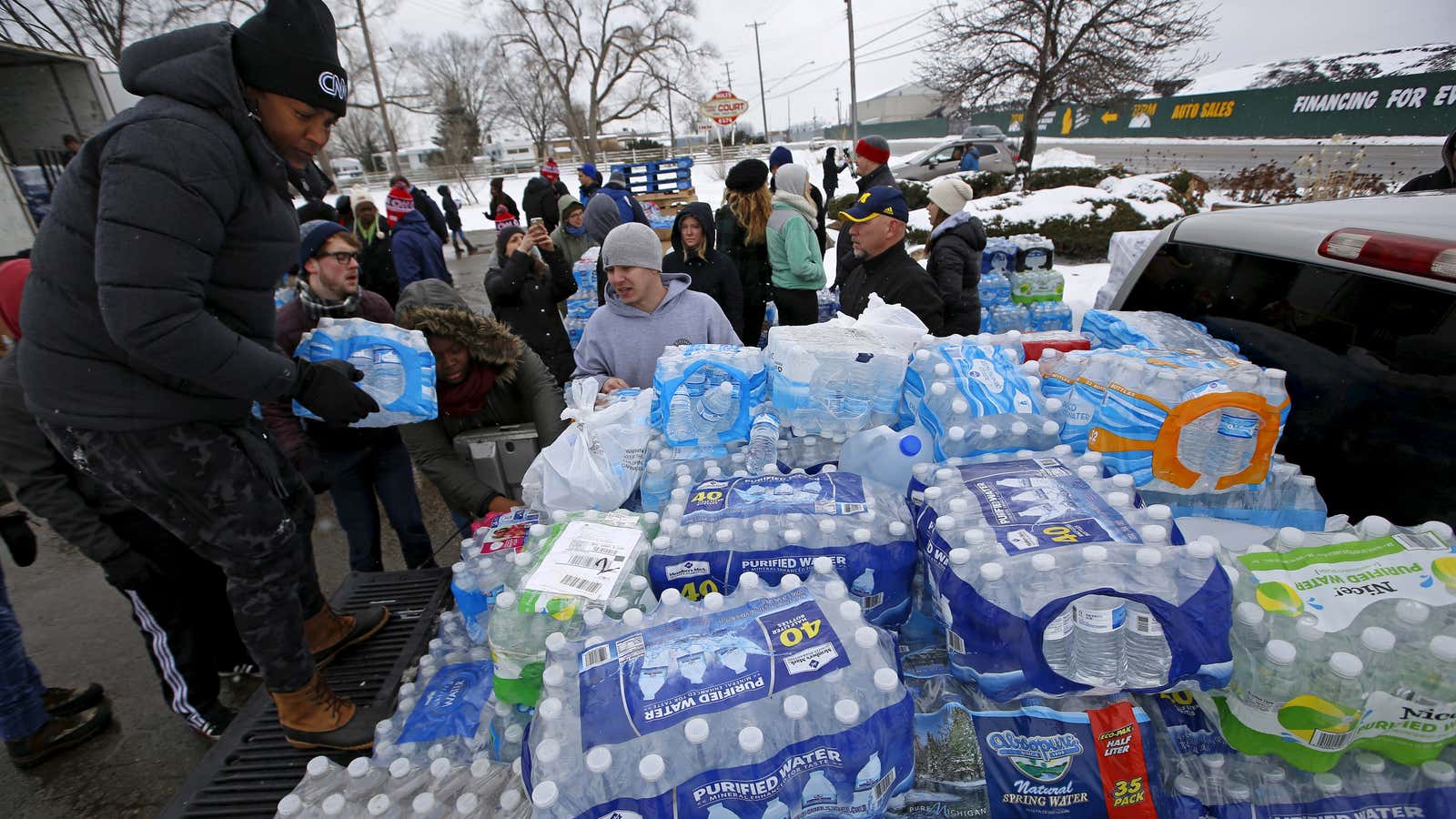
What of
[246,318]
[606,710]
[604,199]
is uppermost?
[604,199]

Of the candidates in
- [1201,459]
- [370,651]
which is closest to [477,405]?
[370,651]

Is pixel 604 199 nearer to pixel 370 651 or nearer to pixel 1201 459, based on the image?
pixel 370 651

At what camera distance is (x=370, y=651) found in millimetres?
2377

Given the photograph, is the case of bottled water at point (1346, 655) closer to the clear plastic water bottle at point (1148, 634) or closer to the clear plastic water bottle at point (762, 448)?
the clear plastic water bottle at point (1148, 634)

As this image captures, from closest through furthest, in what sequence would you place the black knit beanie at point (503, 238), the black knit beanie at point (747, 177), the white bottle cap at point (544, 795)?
the white bottle cap at point (544, 795)
the black knit beanie at point (503, 238)
the black knit beanie at point (747, 177)

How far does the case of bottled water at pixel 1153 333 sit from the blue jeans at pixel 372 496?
335cm

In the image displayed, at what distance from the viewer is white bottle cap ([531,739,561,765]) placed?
112cm

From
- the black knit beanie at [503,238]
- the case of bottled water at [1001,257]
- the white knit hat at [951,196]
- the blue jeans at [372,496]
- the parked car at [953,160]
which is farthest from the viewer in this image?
the parked car at [953,160]

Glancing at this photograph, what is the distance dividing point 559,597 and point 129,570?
2161 millimetres

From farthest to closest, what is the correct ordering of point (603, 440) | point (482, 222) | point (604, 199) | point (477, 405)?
1. point (482, 222)
2. point (604, 199)
3. point (477, 405)
4. point (603, 440)

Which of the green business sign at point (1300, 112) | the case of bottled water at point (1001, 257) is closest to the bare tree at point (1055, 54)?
the green business sign at point (1300, 112)

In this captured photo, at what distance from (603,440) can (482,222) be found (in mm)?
23603

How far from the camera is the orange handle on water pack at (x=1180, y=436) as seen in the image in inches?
65.1

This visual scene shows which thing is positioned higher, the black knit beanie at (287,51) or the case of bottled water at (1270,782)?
the black knit beanie at (287,51)
